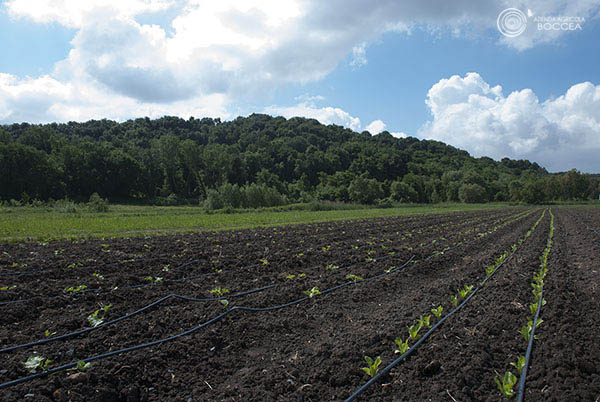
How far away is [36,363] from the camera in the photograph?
12.9 ft

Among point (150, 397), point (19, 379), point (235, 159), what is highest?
point (235, 159)

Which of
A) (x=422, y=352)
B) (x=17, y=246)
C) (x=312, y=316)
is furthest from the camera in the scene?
(x=17, y=246)

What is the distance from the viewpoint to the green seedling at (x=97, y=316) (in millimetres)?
5174

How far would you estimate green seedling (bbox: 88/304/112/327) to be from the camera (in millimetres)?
5174

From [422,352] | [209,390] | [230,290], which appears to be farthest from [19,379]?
[422,352]

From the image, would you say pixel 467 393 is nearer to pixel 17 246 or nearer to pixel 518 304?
pixel 518 304

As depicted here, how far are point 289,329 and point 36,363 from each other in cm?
343

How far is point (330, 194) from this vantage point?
8225cm

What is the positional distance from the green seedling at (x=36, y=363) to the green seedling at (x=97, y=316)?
1045 mm

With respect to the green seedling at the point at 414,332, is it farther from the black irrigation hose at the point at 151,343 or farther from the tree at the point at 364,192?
the tree at the point at 364,192

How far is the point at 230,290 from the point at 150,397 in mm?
3449

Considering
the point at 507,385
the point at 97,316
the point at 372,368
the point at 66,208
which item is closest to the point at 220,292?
the point at 97,316

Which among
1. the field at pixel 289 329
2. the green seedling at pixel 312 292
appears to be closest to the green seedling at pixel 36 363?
the field at pixel 289 329

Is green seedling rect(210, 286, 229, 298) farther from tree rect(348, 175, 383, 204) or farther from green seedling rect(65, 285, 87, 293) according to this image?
tree rect(348, 175, 383, 204)
